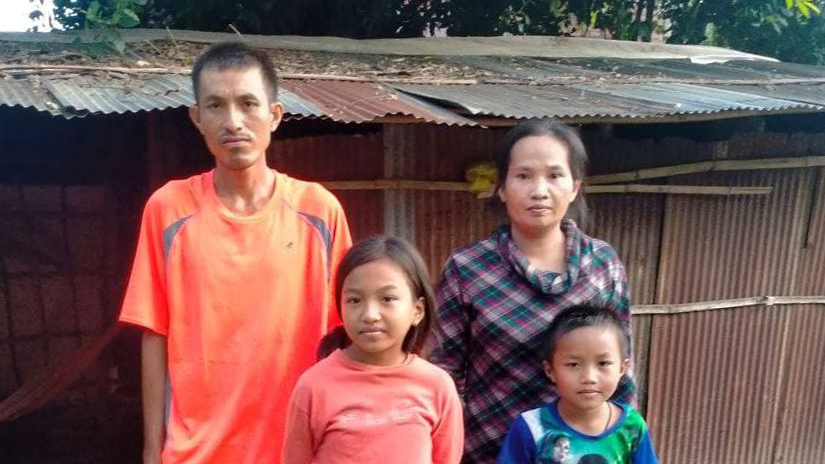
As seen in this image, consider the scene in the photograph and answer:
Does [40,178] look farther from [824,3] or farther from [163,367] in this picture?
[824,3]

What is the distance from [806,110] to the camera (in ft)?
11.7

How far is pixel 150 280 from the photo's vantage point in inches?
74.1

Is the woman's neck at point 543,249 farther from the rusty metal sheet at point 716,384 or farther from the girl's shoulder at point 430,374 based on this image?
the rusty metal sheet at point 716,384

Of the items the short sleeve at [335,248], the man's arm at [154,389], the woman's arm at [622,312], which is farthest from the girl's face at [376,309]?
the woman's arm at [622,312]

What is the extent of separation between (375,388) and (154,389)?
599 millimetres

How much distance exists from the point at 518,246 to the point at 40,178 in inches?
155

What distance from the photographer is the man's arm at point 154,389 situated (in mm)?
1926

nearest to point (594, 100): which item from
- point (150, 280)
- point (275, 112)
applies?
point (275, 112)

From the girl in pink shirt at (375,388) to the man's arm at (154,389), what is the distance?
1.30 feet

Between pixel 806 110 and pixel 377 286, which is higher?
pixel 806 110

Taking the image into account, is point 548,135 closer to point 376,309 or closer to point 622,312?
point 622,312

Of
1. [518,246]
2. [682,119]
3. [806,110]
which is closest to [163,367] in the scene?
[518,246]

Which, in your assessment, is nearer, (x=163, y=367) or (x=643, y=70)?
(x=163, y=367)

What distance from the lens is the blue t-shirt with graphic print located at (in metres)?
1.99
